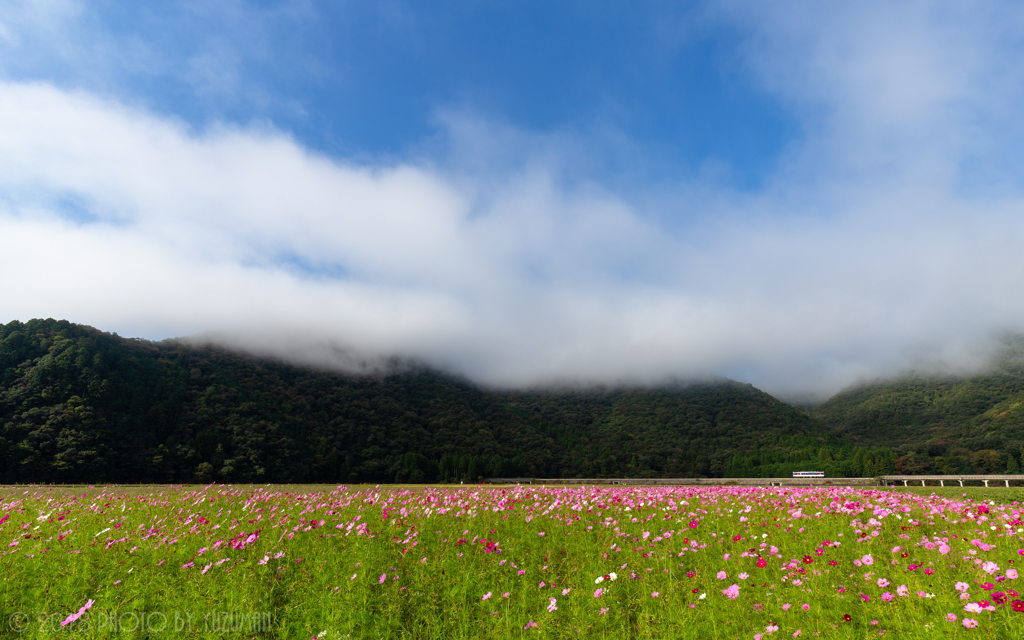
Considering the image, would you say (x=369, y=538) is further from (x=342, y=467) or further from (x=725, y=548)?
(x=342, y=467)

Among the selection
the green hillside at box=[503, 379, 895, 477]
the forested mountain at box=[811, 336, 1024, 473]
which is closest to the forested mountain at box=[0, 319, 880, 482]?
the green hillside at box=[503, 379, 895, 477]

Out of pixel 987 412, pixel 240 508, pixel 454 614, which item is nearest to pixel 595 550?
pixel 454 614

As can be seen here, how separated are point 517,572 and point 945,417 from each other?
13666cm

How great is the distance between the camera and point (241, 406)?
193 feet

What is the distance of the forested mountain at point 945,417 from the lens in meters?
69.6

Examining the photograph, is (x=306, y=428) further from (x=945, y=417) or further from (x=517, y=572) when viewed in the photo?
(x=945, y=417)

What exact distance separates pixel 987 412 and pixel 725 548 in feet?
414

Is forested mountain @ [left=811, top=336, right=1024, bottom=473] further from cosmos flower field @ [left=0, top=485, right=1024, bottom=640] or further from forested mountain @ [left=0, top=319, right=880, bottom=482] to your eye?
cosmos flower field @ [left=0, top=485, right=1024, bottom=640]

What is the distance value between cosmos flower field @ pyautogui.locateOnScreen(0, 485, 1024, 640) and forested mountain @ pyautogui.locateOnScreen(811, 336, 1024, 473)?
256 feet

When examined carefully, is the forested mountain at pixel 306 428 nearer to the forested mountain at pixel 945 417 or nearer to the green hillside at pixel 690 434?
the green hillside at pixel 690 434

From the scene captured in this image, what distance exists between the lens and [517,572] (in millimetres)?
6867

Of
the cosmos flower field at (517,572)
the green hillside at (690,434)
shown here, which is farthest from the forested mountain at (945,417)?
the cosmos flower field at (517,572)

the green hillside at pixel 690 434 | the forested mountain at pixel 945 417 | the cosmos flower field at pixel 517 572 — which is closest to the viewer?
the cosmos flower field at pixel 517 572

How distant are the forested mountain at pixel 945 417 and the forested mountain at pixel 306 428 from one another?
12.5 m
